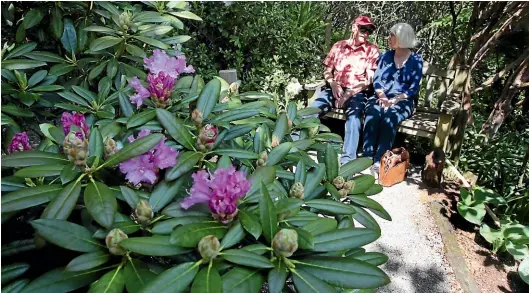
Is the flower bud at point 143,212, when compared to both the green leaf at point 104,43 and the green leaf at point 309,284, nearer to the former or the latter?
the green leaf at point 309,284

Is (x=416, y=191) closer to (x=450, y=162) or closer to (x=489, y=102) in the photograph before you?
(x=450, y=162)

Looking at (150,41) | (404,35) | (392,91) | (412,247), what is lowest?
(412,247)

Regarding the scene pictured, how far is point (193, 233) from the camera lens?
0.74 meters

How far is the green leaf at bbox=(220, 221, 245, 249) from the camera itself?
76cm

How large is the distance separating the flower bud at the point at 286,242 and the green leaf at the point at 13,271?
0.47 m

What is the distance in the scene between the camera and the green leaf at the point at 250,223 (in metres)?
0.76

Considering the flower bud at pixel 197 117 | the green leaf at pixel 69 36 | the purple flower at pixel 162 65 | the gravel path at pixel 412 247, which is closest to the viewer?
the flower bud at pixel 197 117

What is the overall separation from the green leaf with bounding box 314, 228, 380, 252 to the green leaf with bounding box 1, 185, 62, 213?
0.52 m

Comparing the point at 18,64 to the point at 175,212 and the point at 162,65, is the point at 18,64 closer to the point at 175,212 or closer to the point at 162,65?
the point at 162,65

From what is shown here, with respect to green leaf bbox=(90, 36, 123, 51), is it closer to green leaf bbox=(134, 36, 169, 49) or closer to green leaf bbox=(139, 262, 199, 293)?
green leaf bbox=(134, 36, 169, 49)

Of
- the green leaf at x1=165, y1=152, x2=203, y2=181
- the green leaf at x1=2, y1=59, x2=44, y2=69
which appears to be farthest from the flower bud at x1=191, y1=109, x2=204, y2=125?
the green leaf at x1=2, y1=59, x2=44, y2=69

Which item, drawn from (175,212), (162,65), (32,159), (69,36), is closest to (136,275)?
(175,212)

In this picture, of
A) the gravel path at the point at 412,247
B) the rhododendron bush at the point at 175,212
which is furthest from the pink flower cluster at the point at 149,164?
the gravel path at the point at 412,247

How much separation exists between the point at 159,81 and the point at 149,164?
0.84 ft
